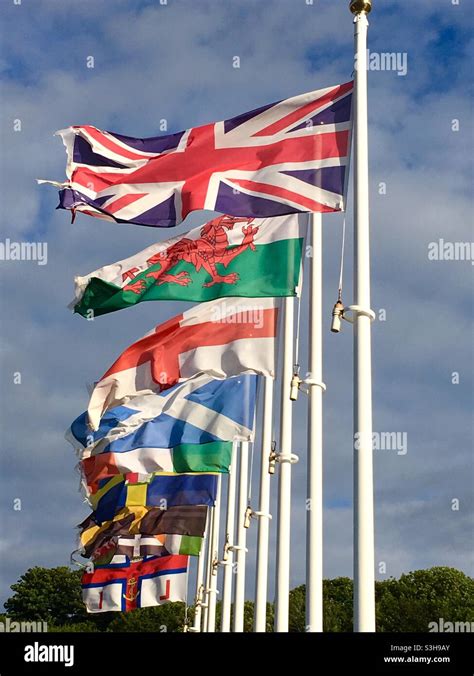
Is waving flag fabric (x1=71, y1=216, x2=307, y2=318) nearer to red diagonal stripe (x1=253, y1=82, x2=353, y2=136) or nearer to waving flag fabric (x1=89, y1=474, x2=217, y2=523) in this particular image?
red diagonal stripe (x1=253, y1=82, x2=353, y2=136)

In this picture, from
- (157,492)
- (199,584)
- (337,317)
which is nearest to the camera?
(337,317)

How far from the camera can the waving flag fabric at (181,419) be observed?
96.7 feet

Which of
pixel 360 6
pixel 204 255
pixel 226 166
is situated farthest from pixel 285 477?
pixel 360 6

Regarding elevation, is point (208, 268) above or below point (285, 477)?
above

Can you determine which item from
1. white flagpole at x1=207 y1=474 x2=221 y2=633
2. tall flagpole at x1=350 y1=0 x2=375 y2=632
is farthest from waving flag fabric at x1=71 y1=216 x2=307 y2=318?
white flagpole at x1=207 y1=474 x2=221 y2=633

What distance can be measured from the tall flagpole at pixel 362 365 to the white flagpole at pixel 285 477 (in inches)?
285

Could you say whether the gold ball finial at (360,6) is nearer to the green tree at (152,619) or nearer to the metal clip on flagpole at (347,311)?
the metal clip on flagpole at (347,311)

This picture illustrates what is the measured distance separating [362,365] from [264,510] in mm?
13167

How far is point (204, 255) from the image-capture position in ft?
70.3

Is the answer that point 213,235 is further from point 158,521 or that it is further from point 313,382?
point 158,521

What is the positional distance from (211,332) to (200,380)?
15.9 feet

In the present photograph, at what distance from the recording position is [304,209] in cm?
1836

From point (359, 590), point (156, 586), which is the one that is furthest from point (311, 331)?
point (156, 586)

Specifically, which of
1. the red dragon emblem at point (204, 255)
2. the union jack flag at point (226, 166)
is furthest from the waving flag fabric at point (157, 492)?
the union jack flag at point (226, 166)
